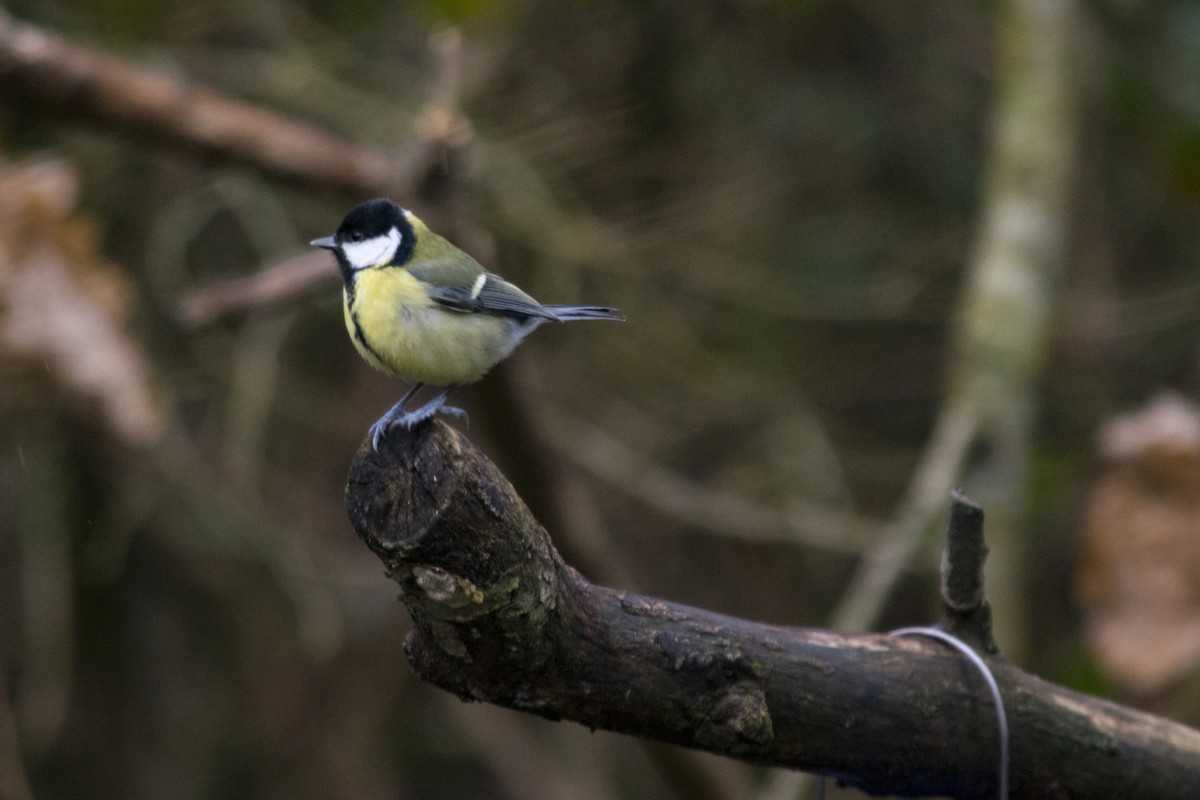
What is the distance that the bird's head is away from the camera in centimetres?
216

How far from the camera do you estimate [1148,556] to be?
111 inches

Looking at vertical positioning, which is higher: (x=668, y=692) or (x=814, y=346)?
(x=668, y=692)

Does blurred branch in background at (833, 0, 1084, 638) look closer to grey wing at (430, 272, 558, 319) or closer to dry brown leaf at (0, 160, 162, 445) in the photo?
grey wing at (430, 272, 558, 319)

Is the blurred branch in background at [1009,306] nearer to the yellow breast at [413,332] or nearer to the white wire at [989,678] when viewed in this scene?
the white wire at [989,678]

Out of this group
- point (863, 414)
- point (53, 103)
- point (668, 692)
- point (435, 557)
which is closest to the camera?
point (435, 557)

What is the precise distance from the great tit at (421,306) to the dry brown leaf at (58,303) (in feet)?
2.72

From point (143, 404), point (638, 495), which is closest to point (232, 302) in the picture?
point (143, 404)

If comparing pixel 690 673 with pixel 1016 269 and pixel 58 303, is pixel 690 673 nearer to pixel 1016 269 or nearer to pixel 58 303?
pixel 58 303

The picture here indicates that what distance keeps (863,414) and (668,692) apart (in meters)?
3.53

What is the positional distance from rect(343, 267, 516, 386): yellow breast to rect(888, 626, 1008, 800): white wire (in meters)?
0.81

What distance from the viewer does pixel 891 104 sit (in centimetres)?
473

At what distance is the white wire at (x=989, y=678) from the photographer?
5.74ft

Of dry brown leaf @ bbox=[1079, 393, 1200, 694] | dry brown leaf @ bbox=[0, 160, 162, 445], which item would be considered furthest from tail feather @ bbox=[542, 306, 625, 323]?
dry brown leaf @ bbox=[1079, 393, 1200, 694]

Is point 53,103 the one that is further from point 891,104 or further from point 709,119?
point 891,104
